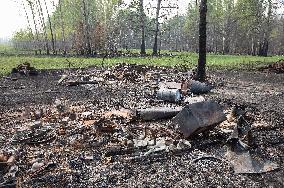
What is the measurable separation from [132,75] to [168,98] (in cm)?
527

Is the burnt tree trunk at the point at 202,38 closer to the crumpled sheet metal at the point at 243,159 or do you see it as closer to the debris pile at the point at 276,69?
the debris pile at the point at 276,69

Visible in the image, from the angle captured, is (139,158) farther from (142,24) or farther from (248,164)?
(142,24)

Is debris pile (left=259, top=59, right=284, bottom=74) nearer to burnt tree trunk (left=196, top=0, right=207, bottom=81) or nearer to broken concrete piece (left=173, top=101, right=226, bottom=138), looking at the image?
burnt tree trunk (left=196, top=0, right=207, bottom=81)

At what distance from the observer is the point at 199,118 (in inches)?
231

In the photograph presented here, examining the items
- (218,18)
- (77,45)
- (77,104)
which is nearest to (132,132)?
(77,104)

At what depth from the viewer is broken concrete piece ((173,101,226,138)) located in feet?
19.2

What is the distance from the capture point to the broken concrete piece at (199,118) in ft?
19.2

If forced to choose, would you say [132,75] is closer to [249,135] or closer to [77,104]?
[77,104]

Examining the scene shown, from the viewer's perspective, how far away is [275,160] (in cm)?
509

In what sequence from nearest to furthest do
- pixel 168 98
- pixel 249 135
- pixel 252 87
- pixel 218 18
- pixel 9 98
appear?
pixel 249 135 → pixel 168 98 → pixel 9 98 → pixel 252 87 → pixel 218 18

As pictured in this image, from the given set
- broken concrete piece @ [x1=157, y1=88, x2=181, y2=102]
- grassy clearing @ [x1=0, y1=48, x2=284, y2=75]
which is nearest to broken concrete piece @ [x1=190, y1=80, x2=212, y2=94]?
broken concrete piece @ [x1=157, y1=88, x2=181, y2=102]

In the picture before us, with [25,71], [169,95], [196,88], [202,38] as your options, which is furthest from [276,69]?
[25,71]

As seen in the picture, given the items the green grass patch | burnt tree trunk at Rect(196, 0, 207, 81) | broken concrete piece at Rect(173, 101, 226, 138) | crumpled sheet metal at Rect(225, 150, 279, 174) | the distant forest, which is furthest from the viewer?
the distant forest

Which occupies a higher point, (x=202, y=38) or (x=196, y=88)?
(x=202, y=38)
